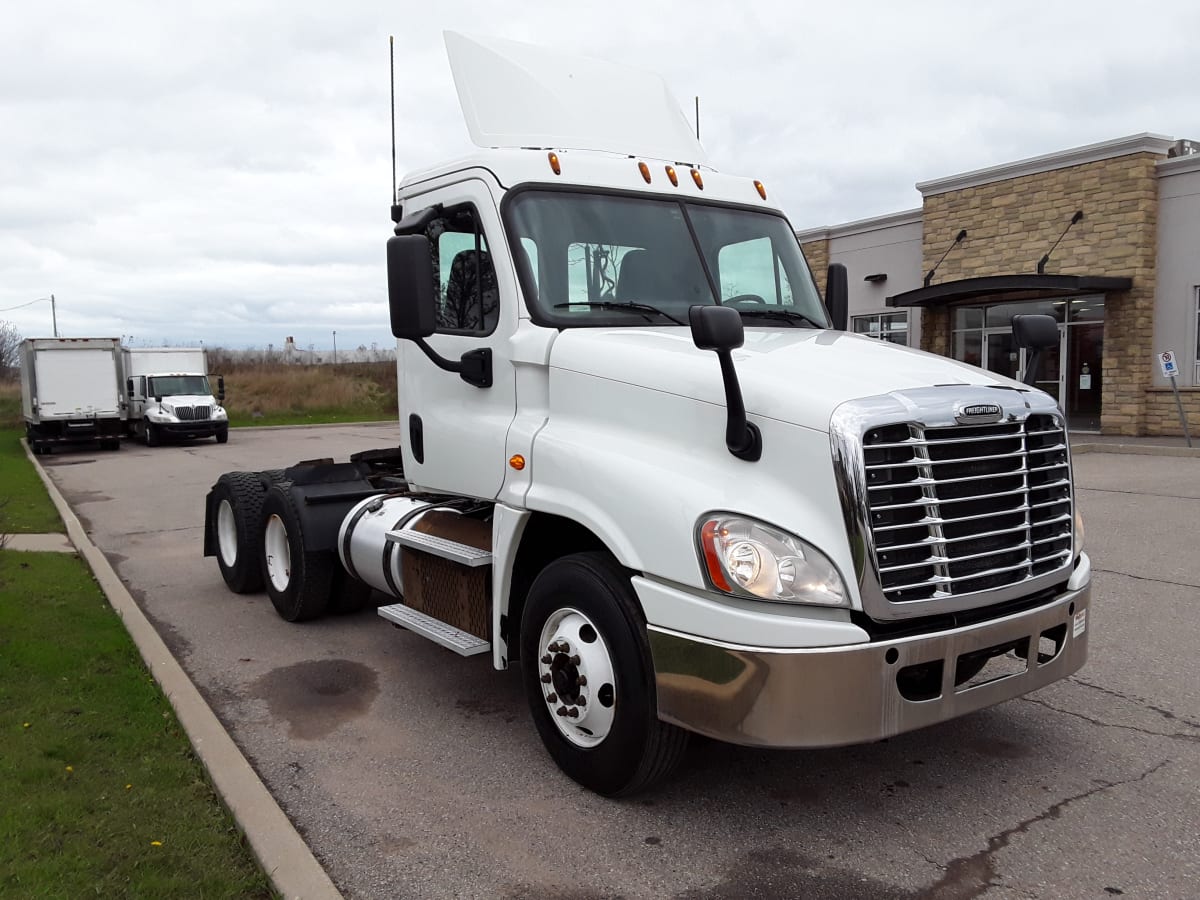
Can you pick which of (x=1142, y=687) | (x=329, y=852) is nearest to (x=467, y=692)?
(x=329, y=852)

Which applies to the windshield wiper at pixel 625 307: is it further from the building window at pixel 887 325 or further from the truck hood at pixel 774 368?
the building window at pixel 887 325

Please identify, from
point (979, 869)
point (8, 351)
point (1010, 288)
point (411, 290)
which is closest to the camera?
point (979, 869)

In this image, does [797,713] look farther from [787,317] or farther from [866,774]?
[787,317]

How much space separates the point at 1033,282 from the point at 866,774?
61.3 feet

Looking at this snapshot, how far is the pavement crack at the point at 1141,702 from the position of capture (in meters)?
4.82

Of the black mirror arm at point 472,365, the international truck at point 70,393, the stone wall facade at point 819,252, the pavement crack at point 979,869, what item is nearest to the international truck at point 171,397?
the international truck at point 70,393

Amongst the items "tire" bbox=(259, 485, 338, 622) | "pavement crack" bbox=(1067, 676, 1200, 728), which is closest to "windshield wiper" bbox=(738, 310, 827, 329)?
"pavement crack" bbox=(1067, 676, 1200, 728)

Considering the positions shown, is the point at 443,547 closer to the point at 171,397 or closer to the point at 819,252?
the point at 171,397

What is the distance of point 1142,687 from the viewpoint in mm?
5309

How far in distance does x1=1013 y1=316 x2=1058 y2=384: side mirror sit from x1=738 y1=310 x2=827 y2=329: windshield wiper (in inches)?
38.2

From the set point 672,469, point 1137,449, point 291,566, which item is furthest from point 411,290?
point 1137,449

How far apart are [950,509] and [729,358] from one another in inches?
37.8

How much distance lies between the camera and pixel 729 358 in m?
3.50

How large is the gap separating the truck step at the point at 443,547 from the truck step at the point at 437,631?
0.35 metres
